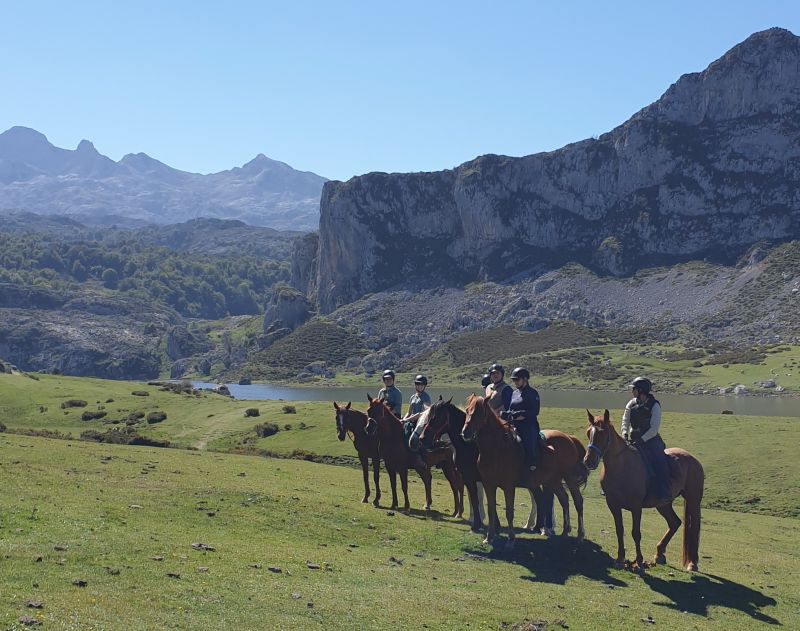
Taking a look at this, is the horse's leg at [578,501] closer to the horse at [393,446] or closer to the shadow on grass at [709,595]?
the shadow on grass at [709,595]

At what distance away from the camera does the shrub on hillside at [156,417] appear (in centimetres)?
5876

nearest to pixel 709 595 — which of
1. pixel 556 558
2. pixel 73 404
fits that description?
pixel 556 558

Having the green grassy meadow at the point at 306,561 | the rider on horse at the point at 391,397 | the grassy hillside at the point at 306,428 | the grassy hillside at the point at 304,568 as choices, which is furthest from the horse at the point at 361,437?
the grassy hillside at the point at 306,428

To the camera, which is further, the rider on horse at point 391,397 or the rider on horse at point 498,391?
the rider on horse at point 391,397

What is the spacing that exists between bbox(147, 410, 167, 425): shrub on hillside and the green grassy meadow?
82.6ft

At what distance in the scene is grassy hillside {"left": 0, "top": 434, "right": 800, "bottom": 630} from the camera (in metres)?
13.2

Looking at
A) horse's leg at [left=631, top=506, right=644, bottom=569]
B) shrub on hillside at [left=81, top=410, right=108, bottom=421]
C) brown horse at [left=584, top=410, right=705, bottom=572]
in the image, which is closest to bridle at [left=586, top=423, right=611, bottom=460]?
brown horse at [left=584, top=410, right=705, bottom=572]

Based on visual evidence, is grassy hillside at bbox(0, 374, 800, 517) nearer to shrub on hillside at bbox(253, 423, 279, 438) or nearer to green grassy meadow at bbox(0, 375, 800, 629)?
shrub on hillside at bbox(253, 423, 279, 438)

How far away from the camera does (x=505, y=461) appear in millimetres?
20156

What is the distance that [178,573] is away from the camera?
14.6 metres

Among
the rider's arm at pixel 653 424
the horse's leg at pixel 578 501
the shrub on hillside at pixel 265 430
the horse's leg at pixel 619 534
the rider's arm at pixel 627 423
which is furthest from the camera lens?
the shrub on hillside at pixel 265 430

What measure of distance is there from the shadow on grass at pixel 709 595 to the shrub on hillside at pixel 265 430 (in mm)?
38117

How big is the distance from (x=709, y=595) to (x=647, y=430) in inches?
154

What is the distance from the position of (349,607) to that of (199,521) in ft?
23.6
